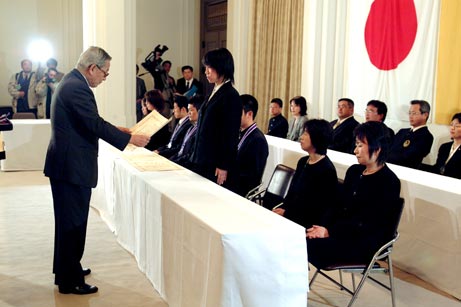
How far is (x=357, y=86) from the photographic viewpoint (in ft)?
25.4

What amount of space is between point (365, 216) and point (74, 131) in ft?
5.66

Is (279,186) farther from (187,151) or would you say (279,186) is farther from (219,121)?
(187,151)

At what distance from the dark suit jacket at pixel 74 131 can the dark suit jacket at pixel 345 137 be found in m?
3.69

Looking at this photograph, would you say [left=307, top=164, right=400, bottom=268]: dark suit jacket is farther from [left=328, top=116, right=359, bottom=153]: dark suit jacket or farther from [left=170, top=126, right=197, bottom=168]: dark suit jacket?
[left=328, top=116, right=359, bottom=153]: dark suit jacket

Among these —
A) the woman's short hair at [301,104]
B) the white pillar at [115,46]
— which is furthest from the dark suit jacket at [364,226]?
the white pillar at [115,46]

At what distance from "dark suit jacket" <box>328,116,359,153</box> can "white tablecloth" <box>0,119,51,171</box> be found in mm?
3927

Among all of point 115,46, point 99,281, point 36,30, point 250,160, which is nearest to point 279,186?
point 250,160

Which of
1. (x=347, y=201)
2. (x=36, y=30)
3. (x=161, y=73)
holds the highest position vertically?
(x=36, y=30)

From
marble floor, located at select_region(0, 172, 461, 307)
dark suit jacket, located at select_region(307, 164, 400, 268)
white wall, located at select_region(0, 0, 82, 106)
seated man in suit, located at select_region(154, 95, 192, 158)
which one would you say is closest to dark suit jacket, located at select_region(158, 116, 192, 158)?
seated man in suit, located at select_region(154, 95, 192, 158)

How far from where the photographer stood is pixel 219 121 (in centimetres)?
387

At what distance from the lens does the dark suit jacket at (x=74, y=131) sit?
3545 millimetres

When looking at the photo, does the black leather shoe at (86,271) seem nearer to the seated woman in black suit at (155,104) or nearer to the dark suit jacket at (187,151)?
the dark suit jacket at (187,151)

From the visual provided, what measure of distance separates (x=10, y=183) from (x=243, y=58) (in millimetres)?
4336

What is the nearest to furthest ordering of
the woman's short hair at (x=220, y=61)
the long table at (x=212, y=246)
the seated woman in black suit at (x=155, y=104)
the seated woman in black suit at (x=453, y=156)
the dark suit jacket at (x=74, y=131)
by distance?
1. the long table at (x=212, y=246)
2. the dark suit jacket at (x=74, y=131)
3. the woman's short hair at (x=220, y=61)
4. the seated woman in black suit at (x=453, y=156)
5. the seated woman in black suit at (x=155, y=104)
